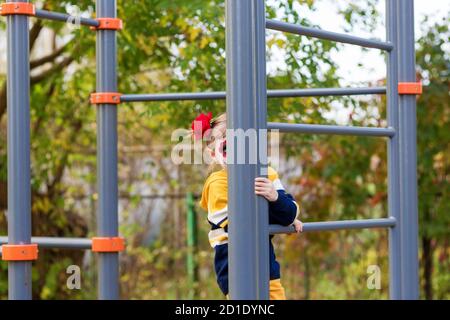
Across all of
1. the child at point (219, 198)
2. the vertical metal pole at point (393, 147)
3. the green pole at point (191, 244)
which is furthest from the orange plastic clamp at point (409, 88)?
the green pole at point (191, 244)

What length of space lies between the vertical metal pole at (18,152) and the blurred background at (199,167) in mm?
1388

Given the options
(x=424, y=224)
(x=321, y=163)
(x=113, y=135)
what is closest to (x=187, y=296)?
(x=321, y=163)

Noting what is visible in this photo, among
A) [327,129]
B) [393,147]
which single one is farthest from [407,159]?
[327,129]

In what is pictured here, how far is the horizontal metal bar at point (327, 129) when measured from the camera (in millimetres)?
2688

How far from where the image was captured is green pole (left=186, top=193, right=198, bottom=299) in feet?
22.9

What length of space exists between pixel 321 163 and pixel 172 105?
154 centimetres

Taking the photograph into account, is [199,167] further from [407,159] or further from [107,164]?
[407,159]

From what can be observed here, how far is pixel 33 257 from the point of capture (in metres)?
3.38

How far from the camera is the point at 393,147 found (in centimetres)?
329

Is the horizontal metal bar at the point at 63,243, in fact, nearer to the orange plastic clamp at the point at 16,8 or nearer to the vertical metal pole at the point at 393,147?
the orange plastic clamp at the point at 16,8

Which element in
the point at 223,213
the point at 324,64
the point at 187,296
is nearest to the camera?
the point at 223,213

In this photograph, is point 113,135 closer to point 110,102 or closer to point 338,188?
point 110,102

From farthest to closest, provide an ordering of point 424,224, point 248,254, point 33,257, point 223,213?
point 424,224 < point 33,257 < point 223,213 < point 248,254

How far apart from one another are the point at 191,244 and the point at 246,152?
14.7ft
